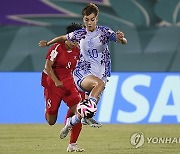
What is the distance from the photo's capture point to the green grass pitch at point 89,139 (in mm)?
12594

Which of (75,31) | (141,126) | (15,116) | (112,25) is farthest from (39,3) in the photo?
(75,31)

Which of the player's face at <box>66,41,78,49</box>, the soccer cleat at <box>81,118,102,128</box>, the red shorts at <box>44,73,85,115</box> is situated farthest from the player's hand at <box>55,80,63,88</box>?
the soccer cleat at <box>81,118,102,128</box>

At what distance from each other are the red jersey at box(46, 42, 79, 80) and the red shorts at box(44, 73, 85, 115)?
5.8 inches

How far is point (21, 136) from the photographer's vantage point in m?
15.7

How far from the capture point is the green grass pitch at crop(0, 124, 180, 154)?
12594 mm

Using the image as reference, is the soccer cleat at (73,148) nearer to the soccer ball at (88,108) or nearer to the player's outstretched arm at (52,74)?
the soccer ball at (88,108)

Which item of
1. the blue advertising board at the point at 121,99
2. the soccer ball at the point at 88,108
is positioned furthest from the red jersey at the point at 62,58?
the blue advertising board at the point at 121,99

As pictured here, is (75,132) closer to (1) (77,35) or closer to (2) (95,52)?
(2) (95,52)

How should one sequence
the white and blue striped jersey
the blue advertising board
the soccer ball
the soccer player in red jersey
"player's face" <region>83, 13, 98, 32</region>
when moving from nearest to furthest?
the soccer ball
"player's face" <region>83, 13, 98, 32</region>
the white and blue striped jersey
the soccer player in red jersey
the blue advertising board

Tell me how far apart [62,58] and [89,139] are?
1899 mm

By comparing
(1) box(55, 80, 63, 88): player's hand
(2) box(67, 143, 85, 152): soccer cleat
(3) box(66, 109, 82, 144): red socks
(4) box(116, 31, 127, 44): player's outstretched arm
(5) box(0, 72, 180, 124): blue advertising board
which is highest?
(4) box(116, 31, 127, 44): player's outstretched arm

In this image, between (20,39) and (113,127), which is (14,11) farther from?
(113,127)

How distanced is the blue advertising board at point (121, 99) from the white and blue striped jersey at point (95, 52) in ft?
21.3

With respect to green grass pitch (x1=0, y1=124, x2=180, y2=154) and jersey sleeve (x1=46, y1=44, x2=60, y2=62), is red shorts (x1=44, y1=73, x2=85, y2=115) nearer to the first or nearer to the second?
jersey sleeve (x1=46, y1=44, x2=60, y2=62)
